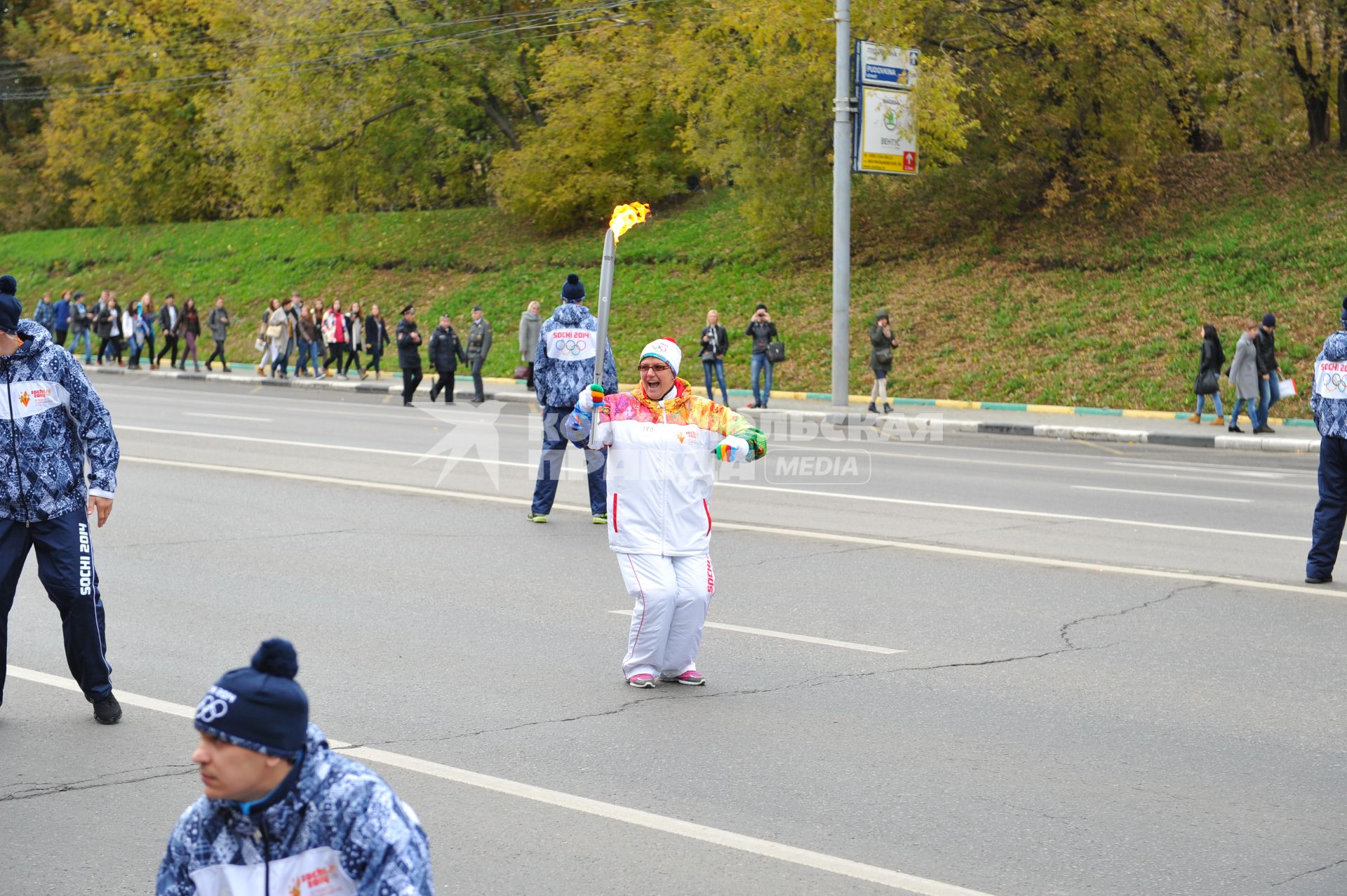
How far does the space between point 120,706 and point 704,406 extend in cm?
310

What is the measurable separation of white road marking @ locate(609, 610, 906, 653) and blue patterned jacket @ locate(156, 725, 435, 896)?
5477 millimetres

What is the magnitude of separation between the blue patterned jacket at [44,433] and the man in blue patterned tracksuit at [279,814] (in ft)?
12.2

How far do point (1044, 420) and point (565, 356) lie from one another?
524 inches

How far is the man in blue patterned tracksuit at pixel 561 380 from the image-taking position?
1234cm

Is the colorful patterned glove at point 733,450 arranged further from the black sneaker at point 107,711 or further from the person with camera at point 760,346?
the person with camera at point 760,346

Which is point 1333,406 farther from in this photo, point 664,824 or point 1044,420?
point 1044,420

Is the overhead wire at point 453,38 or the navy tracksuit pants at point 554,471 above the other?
the overhead wire at point 453,38

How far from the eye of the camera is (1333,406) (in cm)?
963

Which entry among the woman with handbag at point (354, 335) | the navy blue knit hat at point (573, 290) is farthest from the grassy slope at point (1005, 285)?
the navy blue knit hat at point (573, 290)

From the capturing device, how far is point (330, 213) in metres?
46.1

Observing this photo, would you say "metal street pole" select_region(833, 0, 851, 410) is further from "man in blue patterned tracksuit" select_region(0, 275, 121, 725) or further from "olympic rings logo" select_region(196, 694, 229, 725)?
"olympic rings logo" select_region(196, 694, 229, 725)

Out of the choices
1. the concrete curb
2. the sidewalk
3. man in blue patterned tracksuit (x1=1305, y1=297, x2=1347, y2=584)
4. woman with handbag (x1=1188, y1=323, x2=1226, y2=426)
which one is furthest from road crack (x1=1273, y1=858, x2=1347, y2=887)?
woman with handbag (x1=1188, y1=323, x2=1226, y2=426)

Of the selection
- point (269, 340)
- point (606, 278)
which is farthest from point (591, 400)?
point (269, 340)

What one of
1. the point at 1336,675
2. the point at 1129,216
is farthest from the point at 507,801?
the point at 1129,216
